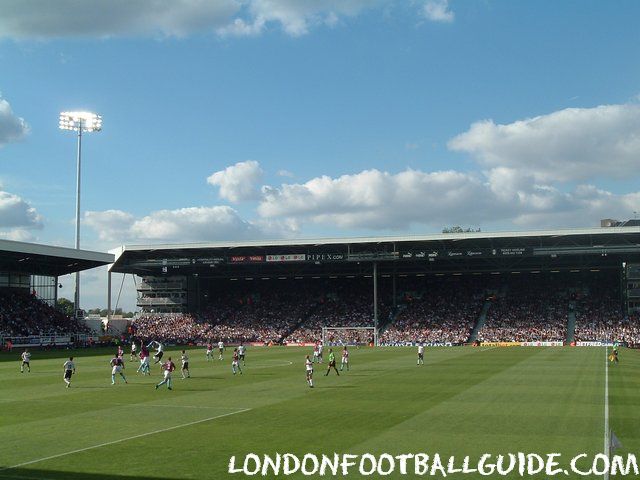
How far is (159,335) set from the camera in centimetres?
9844

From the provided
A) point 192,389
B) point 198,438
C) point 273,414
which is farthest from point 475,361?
point 198,438

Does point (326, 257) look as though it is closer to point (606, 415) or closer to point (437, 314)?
point (437, 314)

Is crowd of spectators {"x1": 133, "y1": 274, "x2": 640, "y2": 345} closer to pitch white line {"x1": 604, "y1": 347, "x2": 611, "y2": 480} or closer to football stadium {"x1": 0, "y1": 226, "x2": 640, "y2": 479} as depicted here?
football stadium {"x1": 0, "y1": 226, "x2": 640, "y2": 479}

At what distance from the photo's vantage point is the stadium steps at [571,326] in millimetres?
84938

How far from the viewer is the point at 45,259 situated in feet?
277

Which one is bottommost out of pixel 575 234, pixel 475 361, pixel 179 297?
pixel 475 361

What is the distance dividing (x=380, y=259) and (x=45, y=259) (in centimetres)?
4304

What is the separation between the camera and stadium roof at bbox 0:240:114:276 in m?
76.1

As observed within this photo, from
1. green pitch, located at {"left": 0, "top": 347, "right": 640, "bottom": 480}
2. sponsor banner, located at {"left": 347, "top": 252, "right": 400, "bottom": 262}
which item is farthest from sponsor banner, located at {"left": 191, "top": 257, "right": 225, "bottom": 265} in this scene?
green pitch, located at {"left": 0, "top": 347, "right": 640, "bottom": 480}

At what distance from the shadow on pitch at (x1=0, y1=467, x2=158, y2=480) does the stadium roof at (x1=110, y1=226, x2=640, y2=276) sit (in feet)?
234

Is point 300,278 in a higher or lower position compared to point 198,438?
higher

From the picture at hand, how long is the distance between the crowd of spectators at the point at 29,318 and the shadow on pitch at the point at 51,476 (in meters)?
65.2

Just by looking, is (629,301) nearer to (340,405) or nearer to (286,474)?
(340,405)

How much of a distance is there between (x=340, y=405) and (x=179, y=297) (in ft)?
265
